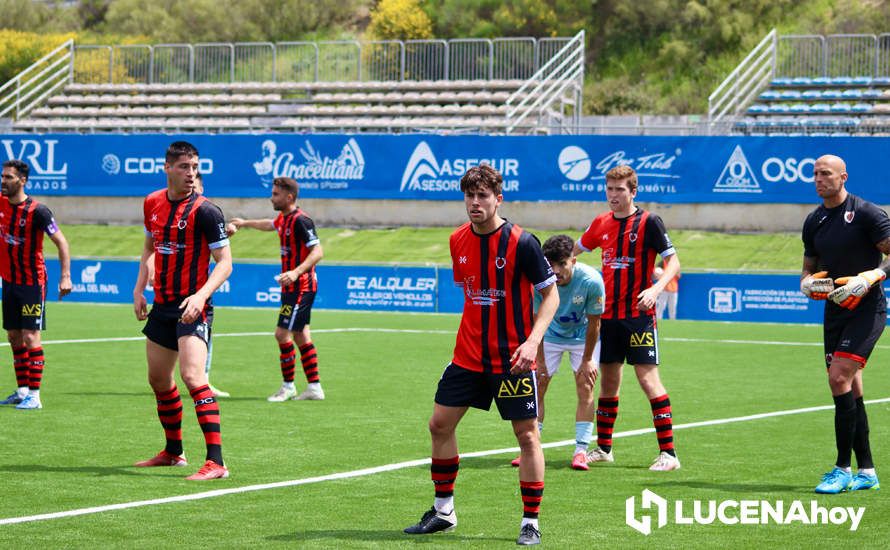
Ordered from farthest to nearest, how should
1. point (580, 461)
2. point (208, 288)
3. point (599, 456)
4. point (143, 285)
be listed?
1. point (599, 456)
2. point (580, 461)
3. point (143, 285)
4. point (208, 288)

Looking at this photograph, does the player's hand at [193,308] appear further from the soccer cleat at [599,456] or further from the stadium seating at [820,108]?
the stadium seating at [820,108]

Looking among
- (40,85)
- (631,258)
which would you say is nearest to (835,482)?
(631,258)

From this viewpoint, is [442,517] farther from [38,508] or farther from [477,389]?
[38,508]

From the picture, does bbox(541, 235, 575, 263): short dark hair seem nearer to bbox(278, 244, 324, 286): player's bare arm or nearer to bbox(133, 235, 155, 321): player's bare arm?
bbox(133, 235, 155, 321): player's bare arm

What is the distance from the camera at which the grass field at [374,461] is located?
765 cm

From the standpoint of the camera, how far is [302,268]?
1384cm

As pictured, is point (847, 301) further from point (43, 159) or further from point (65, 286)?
point (43, 159)

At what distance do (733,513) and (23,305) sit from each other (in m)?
7.98

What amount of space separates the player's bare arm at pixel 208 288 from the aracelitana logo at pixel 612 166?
23.8 metres

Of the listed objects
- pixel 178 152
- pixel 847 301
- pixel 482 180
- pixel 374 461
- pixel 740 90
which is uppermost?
pixel 740 90

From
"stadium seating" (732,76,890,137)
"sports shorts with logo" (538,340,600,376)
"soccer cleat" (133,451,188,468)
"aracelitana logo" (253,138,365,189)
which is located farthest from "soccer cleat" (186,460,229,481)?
"stadium seating" (732,76,890,137)

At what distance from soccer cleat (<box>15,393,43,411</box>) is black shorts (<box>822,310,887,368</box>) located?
7.91 meters

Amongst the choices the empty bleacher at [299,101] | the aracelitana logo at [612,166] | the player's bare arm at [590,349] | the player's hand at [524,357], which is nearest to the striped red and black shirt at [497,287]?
the player's hand at [524,357]

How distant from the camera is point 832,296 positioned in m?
8.89
